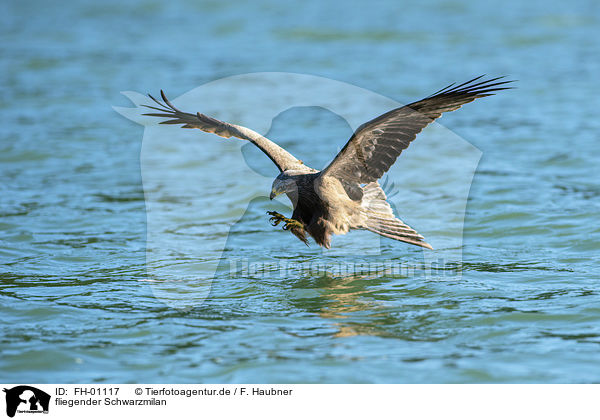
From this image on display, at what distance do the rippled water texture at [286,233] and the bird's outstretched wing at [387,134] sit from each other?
3.80 feet

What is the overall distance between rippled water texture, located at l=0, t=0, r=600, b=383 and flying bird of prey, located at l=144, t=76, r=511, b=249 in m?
0.62

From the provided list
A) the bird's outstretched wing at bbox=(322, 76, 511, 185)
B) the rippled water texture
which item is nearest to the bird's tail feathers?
the bird's outstretched wing at bbox=(322, 76, 511, 185)

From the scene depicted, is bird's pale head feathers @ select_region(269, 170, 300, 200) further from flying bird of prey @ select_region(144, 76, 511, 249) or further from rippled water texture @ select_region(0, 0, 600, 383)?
rippled water texture @ select_region(0, 0, 600, 383)

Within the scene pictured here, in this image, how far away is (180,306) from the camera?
6867 millimetres

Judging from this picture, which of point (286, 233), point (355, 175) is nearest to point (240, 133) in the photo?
point (355, 175)

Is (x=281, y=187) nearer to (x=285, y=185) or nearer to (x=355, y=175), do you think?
(x=285, y=185)

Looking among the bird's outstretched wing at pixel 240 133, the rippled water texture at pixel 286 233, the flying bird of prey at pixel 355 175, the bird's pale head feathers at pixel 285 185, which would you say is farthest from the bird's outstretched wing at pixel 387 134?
the rippled water texture at pixel 286 233

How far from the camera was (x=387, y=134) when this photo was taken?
251 inches

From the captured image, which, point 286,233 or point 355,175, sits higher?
point 355,175

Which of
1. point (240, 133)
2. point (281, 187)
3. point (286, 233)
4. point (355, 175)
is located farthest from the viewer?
point (286, 233)

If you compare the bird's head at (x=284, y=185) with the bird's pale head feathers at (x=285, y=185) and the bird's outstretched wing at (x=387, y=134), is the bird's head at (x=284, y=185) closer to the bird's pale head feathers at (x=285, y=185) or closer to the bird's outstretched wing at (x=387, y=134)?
the bird's pale head feathers at (x=285, y=185)

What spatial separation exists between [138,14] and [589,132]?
53.2 ft

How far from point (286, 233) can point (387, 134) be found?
311 centimetres
